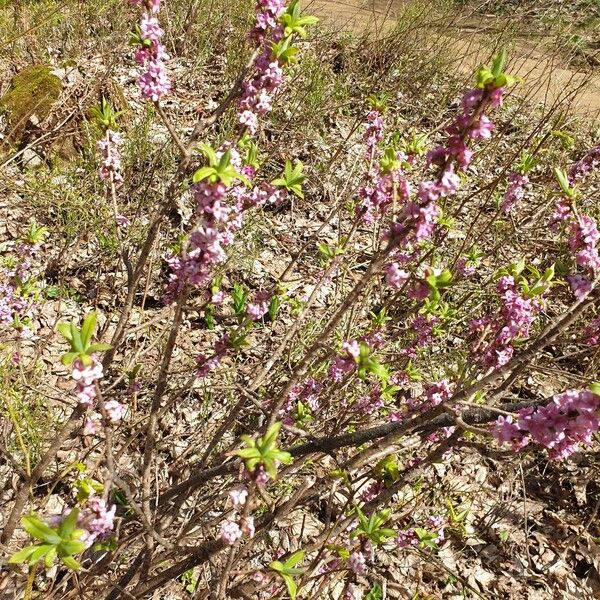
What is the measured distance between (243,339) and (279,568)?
31.4 inches

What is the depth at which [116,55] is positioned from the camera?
5.75 meters

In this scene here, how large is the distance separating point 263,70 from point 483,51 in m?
7.96

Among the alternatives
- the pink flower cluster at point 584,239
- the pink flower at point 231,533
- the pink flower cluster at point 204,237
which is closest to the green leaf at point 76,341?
the pink flower cluster at point 204,237

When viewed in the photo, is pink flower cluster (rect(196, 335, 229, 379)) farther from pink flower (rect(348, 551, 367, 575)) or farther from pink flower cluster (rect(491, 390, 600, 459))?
pink flower cluster (rect(491, 390, 600, 459))

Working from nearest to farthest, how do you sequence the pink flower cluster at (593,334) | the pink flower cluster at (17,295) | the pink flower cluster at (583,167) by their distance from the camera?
the pink flower cluster at (593,334)
the pink flower cluster at (17,295)
the pink flower cluster at (583,167)

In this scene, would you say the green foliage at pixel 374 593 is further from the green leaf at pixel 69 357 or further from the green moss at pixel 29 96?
the green moss at pixel 29 96

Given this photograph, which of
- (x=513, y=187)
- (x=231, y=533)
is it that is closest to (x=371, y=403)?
(x=231, y=533)

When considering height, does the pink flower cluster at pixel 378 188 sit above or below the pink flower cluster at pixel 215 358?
above

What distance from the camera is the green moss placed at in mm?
4820

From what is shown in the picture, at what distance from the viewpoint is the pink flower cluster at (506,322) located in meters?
2.12

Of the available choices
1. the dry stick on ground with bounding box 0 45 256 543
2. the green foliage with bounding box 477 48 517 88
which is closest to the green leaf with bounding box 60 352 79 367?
the dry stick on ground with bounding box 0 45 256 543

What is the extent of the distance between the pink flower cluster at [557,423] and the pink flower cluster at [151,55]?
145 centimetres

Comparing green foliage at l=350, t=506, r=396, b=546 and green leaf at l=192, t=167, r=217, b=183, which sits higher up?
green leaf at l=192, t=167, r=217, b=183

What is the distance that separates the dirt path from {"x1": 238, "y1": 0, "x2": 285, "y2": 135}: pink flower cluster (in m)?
6.05
